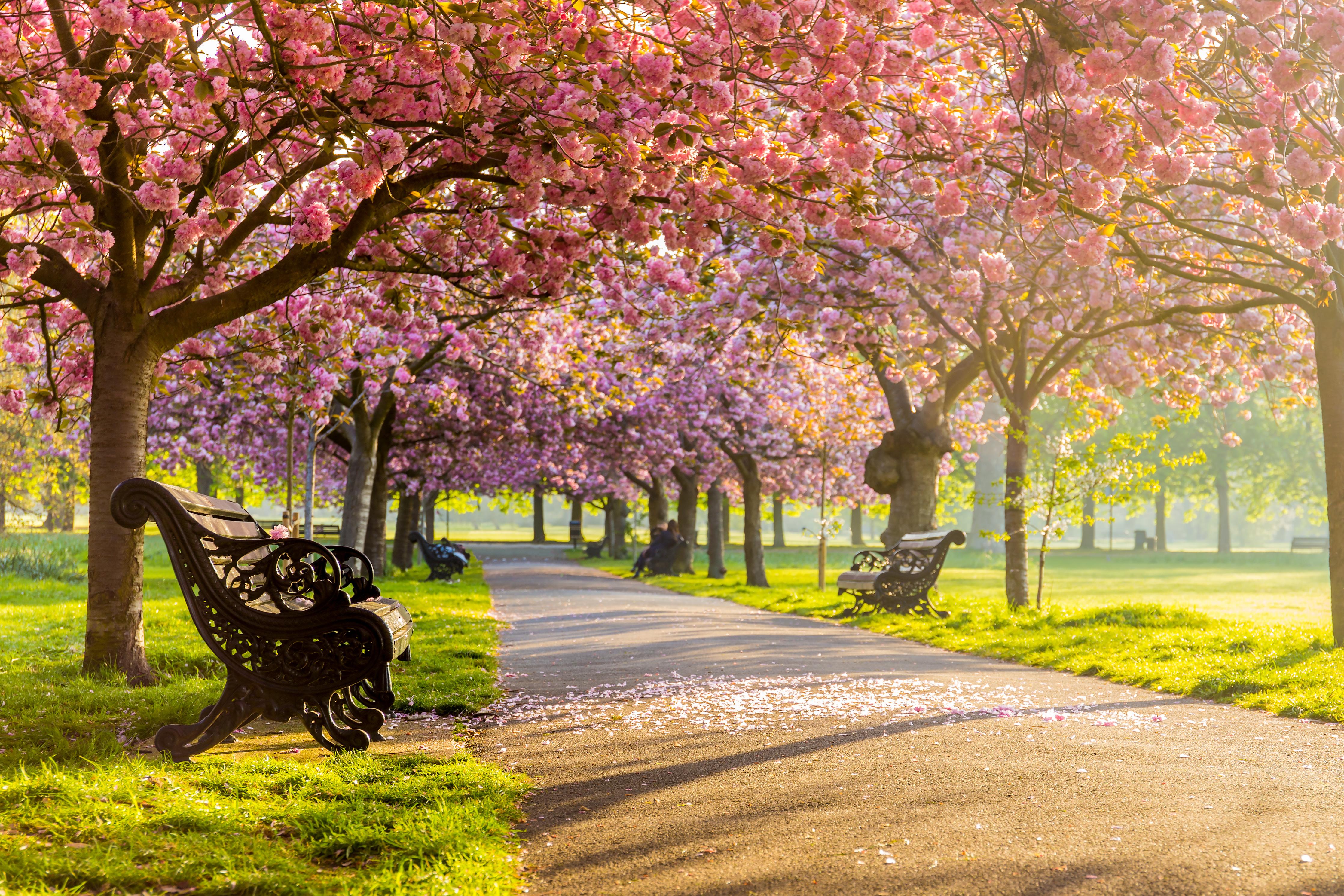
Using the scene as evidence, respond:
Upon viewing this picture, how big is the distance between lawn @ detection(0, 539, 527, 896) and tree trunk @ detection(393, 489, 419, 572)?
71.9 ft

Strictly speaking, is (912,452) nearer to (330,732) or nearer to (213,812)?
(330,732)

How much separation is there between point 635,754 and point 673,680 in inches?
102

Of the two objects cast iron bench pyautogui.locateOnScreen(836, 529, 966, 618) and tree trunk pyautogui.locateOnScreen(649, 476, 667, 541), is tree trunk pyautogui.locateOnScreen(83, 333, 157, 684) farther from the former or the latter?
tree trunk pyautogui.locateOnScreen(649, 476, 667, 541)

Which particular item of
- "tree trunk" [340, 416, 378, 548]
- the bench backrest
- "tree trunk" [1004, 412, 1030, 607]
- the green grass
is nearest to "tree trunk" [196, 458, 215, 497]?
"tree trunk" [340, 416, 378, 548]

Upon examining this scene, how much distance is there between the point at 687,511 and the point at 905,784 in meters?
24.7

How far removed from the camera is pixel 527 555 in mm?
42438

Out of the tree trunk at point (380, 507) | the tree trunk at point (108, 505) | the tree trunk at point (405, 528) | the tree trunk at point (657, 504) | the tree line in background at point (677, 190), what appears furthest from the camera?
the tree trunk at point (657, 504)

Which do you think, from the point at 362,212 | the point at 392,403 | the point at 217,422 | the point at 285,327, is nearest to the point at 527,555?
the point at 217,422

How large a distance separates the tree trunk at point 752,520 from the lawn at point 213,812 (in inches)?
633

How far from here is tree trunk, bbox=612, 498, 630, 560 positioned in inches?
1577

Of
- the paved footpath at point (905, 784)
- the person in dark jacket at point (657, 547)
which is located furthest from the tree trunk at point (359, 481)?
the paved footpath at point (905, 784)

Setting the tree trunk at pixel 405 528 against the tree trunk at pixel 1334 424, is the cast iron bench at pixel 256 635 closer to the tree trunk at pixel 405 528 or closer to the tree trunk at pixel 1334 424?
the tree trunk at pixel 1334 424

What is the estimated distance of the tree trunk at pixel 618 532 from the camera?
131ft

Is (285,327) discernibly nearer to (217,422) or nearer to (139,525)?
(139,525)
